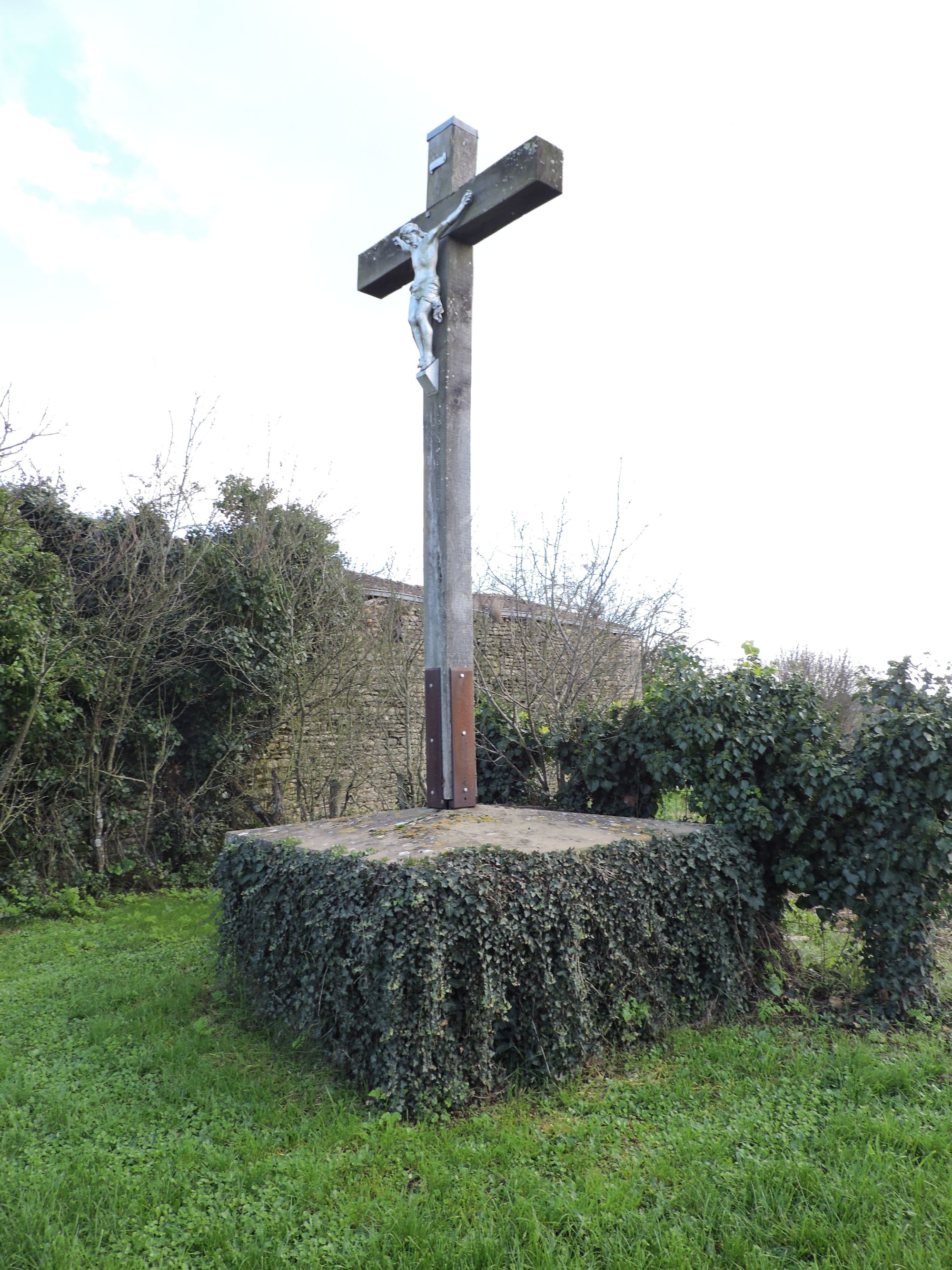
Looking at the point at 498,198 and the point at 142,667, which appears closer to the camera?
the point at 498,198

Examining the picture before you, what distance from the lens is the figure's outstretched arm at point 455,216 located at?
4.90 m

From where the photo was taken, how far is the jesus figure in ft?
16.4

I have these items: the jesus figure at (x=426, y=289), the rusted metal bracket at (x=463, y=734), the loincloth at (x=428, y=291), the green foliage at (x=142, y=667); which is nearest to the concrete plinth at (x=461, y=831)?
the rusted metal bracket at (x=463, y=734)

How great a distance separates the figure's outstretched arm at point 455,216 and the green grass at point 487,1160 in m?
4.72

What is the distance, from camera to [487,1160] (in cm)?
288

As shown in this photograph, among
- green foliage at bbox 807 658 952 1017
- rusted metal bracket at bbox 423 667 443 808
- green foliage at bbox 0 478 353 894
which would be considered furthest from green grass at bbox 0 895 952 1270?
green foliage at bbox 0 478 353 894

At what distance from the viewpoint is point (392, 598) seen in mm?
10305

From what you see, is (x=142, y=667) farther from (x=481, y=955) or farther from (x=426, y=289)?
(x=481, y=955)

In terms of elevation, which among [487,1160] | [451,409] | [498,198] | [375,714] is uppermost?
[498,198]

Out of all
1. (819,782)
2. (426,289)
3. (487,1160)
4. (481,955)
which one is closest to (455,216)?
(426,289)

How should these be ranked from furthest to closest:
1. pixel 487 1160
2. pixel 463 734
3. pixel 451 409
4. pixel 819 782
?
1. pixel 451 409
2. pixel 463 734
3. pixel 819 782
4. pixel 487 1160

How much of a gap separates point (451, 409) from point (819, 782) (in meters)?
3.12

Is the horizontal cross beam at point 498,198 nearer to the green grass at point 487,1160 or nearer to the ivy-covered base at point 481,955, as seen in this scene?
the ivy-covered base at point 481,955

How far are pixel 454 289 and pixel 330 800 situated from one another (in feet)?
21.7
